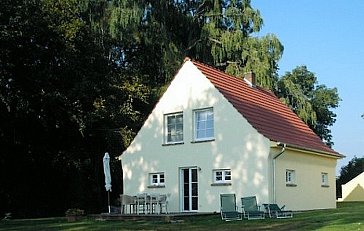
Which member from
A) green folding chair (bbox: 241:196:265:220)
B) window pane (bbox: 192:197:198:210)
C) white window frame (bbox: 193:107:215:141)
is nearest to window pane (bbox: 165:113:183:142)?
white window frame (bbox: 193:107:215:141)

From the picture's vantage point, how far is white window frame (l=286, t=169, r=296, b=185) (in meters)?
25.4

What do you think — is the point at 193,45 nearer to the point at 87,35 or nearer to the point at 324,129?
the point at 87,35

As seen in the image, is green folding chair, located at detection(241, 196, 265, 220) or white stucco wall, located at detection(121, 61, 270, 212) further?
white stucco wall, located at detection(121, 61, 270, 212)

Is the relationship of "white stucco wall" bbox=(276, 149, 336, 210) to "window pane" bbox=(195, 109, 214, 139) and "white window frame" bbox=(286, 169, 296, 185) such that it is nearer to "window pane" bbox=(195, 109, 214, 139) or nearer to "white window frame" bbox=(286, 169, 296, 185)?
"white window frame" bbox=(286, 169, 296, 185)

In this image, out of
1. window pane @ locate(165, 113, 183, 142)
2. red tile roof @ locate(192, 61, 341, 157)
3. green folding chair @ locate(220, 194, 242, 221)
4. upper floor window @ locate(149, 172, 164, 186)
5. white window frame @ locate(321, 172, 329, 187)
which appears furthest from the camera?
white window frame @ locate(321, 172, 329, 187)

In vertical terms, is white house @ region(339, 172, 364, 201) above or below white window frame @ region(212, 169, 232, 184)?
below

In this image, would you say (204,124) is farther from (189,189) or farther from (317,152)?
(317,152)

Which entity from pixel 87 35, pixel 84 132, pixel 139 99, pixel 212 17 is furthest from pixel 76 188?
pixel 212 17

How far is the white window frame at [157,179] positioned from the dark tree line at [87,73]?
5693 millimetres

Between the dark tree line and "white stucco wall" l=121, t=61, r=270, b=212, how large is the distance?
17.2ft

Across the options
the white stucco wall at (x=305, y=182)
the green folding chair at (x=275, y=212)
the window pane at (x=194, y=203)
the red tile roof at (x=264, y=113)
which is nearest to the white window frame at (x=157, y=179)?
the window pane at (x=194, y=203)

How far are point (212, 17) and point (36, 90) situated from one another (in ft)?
44.1

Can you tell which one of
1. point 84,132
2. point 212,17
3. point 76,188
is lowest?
point 76,188

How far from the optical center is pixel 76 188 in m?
36.0
